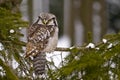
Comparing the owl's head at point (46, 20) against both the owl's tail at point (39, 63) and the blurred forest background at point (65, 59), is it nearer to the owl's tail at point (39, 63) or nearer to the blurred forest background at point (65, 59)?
the blurred forest background at point (65, 59)

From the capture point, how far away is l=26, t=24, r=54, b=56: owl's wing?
3660 millimetres

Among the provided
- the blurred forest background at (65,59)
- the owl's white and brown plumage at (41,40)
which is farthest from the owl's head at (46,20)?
the blurred forest background at (65,59)

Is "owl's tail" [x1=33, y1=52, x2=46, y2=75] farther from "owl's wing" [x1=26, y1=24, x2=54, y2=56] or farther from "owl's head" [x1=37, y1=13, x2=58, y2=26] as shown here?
"owl's head" [x1=37, y1=13, x2=58, y2=26]

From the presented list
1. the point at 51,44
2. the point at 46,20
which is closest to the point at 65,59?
A: the point at 51,44

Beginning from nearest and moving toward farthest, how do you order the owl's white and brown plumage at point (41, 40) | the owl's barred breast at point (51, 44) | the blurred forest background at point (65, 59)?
the blurred forest background at point (65, 59) → the owl's white and brown plumage at point (41, 40) → the owl's barred breast at point (51, 44)

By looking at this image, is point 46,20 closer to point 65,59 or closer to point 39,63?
point 65,59

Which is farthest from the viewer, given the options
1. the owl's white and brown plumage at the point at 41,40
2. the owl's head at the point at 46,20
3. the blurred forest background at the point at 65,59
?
the owl's head at the point at 46,20

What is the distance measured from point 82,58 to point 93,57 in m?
0.08

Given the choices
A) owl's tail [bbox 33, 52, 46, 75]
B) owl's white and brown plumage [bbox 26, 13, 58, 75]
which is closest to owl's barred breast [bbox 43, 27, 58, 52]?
owl's white and brown plumage [bbox 26, 13, 58, 75]

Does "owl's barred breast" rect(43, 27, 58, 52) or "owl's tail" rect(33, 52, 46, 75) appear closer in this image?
"owl's tail" rect(33, 52, 46, 75)

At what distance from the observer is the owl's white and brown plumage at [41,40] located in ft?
11.8

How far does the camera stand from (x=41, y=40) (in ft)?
12.5

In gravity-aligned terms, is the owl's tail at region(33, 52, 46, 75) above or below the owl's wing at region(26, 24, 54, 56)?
below

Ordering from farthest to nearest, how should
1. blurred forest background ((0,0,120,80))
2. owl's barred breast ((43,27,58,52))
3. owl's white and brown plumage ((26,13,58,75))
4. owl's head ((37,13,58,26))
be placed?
1. owl's head ((37,13,58,26))
2. owl's barred breast ((43,27,58,52))
3. owl's white and brown plumage ((26,13,58,75))
4. blurred forest background ((0,0,120,80))
